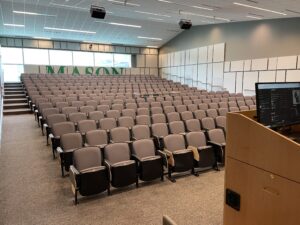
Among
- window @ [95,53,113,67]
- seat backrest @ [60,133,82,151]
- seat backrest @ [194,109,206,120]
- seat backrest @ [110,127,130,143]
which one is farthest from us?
window @ [95,53,113,67]

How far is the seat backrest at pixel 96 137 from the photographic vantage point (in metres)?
4.47

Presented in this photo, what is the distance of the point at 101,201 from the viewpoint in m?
3.26

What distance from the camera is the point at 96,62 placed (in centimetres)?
1891

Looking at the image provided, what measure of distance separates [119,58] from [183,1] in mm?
11901

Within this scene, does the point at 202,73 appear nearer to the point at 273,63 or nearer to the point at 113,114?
the point at 273,63

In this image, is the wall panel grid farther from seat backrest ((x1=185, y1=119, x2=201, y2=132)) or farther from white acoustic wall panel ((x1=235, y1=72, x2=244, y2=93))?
seat backrest ((x1=185, y1=119, x2=201, y2=132))

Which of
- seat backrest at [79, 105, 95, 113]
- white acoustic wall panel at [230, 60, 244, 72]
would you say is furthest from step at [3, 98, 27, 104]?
white acoustic wall panel at [230, 60, 244, 72]

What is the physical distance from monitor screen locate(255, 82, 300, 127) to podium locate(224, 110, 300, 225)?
26cm

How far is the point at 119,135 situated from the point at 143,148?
92 centimetres

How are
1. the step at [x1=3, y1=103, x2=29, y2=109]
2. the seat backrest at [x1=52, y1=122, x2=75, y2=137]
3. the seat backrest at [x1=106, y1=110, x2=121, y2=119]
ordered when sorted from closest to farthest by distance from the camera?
the seat backrest at [x1=52, y1=122, x2=75, y2=137] → the seat backrest at [x1=106, y1=110, x2=121, y2=119] → the step at [x1=3, y1=103, x2=29, y2=109]

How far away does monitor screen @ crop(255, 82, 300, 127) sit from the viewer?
1.73m

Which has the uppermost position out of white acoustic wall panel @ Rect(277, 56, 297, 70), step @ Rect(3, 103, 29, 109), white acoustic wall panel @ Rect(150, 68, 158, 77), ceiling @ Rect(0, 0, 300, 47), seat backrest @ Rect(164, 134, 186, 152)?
ceiling @ Rect(0, 0, 300, 47)

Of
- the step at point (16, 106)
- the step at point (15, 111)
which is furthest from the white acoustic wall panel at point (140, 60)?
the step at point (15, 111)

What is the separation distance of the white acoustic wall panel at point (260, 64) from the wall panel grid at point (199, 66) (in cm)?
208
